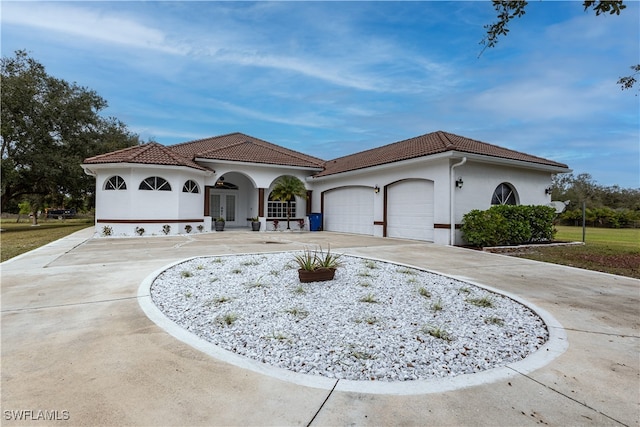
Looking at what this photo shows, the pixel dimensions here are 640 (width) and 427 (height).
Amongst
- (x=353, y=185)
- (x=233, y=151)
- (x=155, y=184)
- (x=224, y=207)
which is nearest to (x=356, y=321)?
(x=353, y=185)

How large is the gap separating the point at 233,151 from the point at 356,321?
17.1 metres

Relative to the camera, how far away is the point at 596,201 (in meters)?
41.3

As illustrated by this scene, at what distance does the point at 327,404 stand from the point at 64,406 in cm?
178

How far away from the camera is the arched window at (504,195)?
13.4 meters

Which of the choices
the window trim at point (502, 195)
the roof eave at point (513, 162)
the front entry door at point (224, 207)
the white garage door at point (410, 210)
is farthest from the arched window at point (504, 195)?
the front entry door at point (224, 207)

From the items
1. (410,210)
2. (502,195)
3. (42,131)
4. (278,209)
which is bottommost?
(410,210)

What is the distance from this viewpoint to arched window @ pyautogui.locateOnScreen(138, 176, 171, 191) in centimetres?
1470

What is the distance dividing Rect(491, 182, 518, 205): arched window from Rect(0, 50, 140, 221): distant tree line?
24986mm

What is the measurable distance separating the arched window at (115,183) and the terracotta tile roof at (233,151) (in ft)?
12.5

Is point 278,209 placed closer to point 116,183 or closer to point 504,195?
point 116,183

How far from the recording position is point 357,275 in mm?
6043

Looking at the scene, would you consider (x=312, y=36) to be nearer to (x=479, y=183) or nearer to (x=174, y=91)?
(x=479, y=183)

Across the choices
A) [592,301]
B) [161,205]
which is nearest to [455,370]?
[592,301]

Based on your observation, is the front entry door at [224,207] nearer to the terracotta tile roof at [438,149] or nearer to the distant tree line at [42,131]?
the terracotta tile roof at [438,149]
